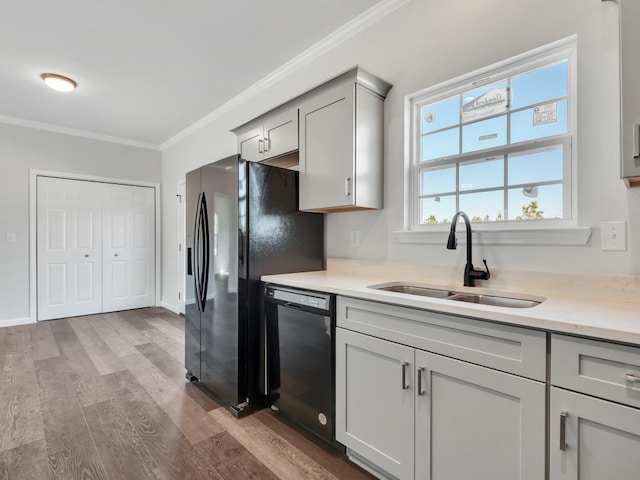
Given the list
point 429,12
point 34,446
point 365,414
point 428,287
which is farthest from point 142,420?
point 429,12

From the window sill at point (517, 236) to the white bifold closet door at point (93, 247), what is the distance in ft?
15.8

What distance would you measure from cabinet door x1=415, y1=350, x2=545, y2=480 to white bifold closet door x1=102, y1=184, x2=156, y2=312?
5.24 meters

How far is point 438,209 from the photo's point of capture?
2.12m

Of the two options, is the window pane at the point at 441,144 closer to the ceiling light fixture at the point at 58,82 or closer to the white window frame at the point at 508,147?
the white window frame at the point at 508,147

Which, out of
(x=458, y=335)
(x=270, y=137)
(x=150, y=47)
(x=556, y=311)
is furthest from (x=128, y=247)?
(x=556, y=311)

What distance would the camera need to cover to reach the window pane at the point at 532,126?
163cm

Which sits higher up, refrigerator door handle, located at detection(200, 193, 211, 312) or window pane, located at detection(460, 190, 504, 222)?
window pane, located at detection(460, 190, 504, 222)

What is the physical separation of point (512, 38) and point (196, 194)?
2266 millimetres

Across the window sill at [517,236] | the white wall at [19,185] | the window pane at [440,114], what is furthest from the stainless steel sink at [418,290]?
the white wall at [19,185]

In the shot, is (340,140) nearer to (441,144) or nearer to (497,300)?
(441,144)

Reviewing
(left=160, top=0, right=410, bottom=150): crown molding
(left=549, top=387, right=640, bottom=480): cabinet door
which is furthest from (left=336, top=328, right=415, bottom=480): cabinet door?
(left=160, top=0, right=410, bottom=150): crown molding

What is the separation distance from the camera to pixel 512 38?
1.72m

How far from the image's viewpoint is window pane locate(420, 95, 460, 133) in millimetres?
2041

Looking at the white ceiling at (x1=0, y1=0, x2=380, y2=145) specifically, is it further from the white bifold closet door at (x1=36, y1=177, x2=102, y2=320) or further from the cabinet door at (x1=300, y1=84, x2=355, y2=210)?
the white bifold closet door at (x1=36, y1=177, x2=102, y2=320)
